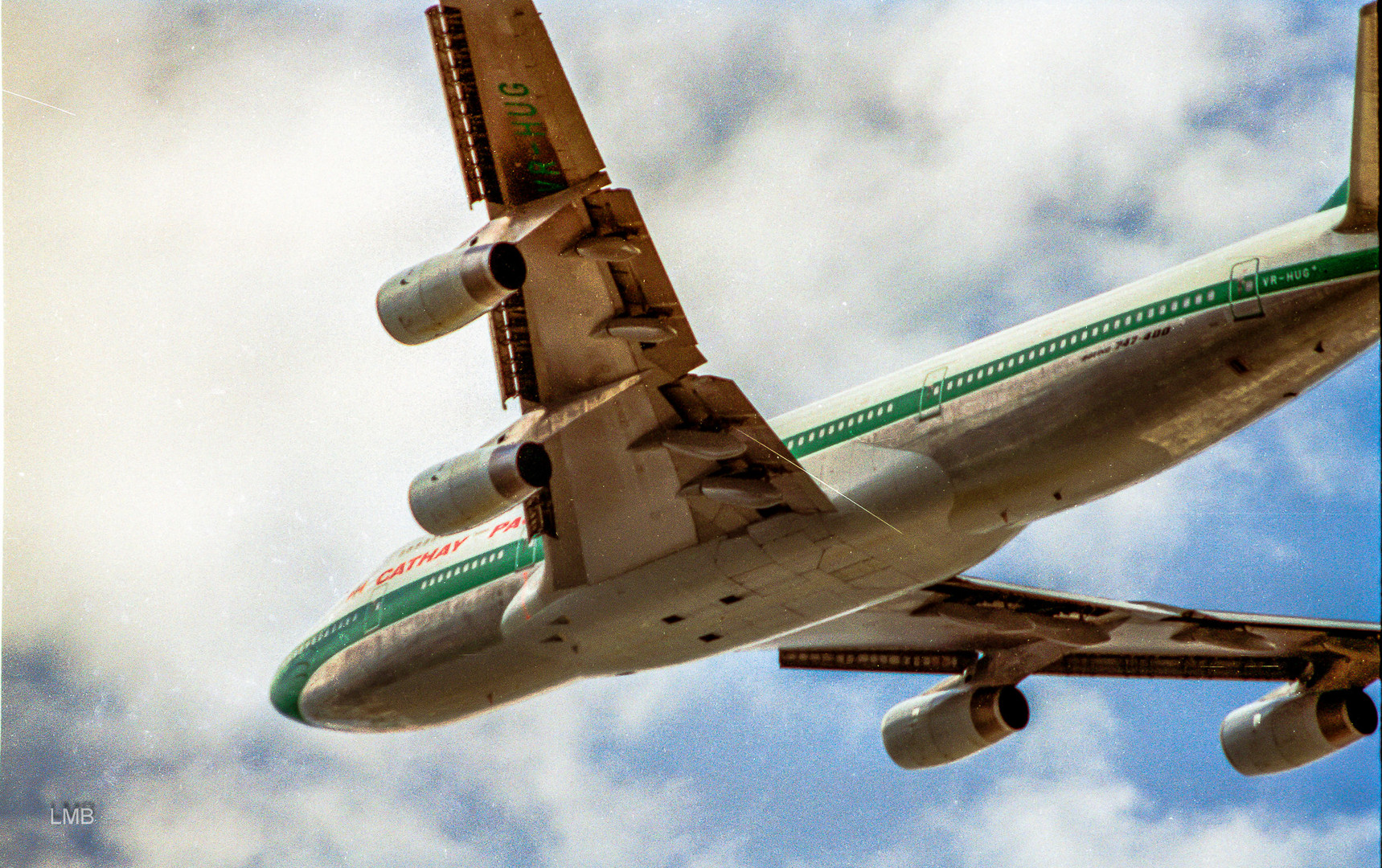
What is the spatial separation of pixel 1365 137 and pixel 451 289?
262 inches

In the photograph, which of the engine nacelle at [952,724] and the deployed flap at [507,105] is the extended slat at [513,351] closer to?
the deployed flap at [507,105]

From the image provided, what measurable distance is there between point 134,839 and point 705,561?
825cm

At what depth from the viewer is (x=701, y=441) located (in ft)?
44.8

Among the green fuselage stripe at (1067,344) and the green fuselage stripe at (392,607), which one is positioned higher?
the green fuselage stripe at (392,607)

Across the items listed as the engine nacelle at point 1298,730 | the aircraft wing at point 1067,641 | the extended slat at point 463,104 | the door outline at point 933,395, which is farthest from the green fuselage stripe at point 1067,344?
the engine nacelle at point 1298,730

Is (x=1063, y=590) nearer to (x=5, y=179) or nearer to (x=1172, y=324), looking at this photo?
(x=1172, y=324)

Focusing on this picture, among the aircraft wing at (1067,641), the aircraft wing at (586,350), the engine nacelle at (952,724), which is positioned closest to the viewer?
the aircraft wing at (586,350)

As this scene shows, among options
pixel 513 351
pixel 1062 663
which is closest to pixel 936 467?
pixel 513 351

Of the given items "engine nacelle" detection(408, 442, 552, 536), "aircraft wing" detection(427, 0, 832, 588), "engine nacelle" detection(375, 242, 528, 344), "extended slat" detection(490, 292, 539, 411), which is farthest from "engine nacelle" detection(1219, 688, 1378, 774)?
"engine nacelle" detection(375, 242, 528, 344)

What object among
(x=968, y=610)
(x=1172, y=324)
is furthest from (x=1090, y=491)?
(x=968, y=610)

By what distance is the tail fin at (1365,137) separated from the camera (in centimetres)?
851

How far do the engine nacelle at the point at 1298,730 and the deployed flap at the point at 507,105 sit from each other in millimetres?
10524

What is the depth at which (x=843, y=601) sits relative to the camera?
1470cm

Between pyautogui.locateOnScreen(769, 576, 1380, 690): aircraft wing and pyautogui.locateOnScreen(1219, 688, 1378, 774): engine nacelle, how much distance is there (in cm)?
22
